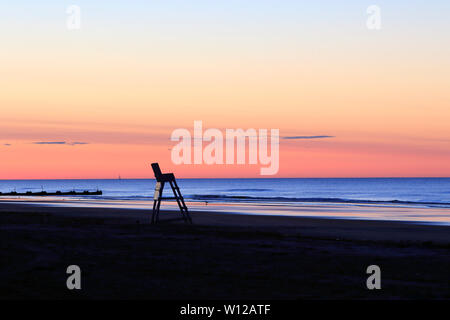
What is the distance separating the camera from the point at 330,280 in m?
12.2

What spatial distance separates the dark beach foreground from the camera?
10.9 meters

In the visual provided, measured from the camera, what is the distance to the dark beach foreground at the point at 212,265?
1093cm

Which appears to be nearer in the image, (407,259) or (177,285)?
(177,285)

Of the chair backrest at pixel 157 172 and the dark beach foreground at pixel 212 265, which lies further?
the chair backrest at pixel 157 172

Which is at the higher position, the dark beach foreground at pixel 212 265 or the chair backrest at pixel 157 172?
the chair backrest at pixel 157 172

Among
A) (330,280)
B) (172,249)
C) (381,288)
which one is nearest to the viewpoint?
(381,288)

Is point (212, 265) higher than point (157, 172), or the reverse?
point (157, 172)

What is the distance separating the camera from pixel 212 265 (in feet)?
46.4

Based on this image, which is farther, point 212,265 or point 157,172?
point 157,172
